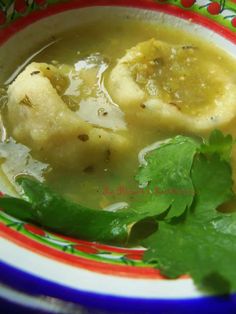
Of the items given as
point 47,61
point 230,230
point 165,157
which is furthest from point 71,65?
point 230,230

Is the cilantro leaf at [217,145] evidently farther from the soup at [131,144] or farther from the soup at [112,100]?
the soup at [112,100]

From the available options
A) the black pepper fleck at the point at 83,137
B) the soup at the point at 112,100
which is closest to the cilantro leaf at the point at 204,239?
the soup at the point at 112,100

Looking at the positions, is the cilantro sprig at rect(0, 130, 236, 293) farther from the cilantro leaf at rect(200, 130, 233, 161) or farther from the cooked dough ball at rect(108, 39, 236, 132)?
the cooked dough ball at rect(108, 39, 236, 132)

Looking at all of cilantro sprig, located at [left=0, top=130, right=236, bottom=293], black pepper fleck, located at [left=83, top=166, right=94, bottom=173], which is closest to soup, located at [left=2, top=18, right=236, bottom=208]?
black pepper fleck, located at [left=83, top=166, right=94, bottom=173]

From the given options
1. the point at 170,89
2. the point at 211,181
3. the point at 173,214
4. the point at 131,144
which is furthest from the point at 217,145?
the point at 170,89

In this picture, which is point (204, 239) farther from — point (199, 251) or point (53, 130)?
point (53, 130)

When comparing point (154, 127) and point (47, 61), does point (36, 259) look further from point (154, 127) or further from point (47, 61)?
point (47, 61)

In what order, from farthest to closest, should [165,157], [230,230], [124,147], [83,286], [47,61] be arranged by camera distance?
[47,61] < [124,147] < [165,157] < [230,230] < [83,286]
